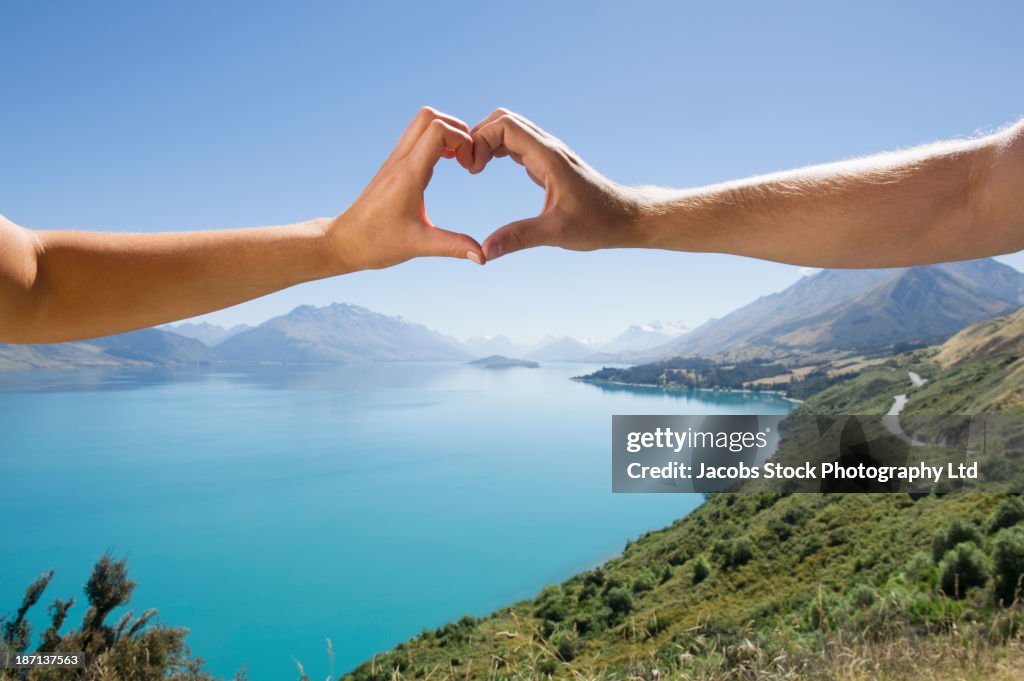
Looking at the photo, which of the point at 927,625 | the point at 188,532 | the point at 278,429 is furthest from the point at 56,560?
the point at 927,625

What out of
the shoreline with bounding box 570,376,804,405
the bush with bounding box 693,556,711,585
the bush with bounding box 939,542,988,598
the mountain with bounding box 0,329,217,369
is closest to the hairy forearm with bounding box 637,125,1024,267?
the bush with bounding box 939,542,988,598

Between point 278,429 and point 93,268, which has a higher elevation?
point 93,268

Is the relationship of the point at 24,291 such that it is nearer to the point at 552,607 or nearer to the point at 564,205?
the point at 564,205

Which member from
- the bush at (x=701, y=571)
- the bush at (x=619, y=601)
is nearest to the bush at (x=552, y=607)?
the bush at (x=619, y=601)

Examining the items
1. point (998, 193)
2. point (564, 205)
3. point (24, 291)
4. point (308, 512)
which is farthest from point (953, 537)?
point (308, 512)

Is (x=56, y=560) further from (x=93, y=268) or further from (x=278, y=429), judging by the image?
(x=93, y=268)

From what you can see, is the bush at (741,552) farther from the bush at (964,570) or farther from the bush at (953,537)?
the bush at (964,570)

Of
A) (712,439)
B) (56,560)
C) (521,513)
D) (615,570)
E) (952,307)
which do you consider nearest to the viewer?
(615,570)
